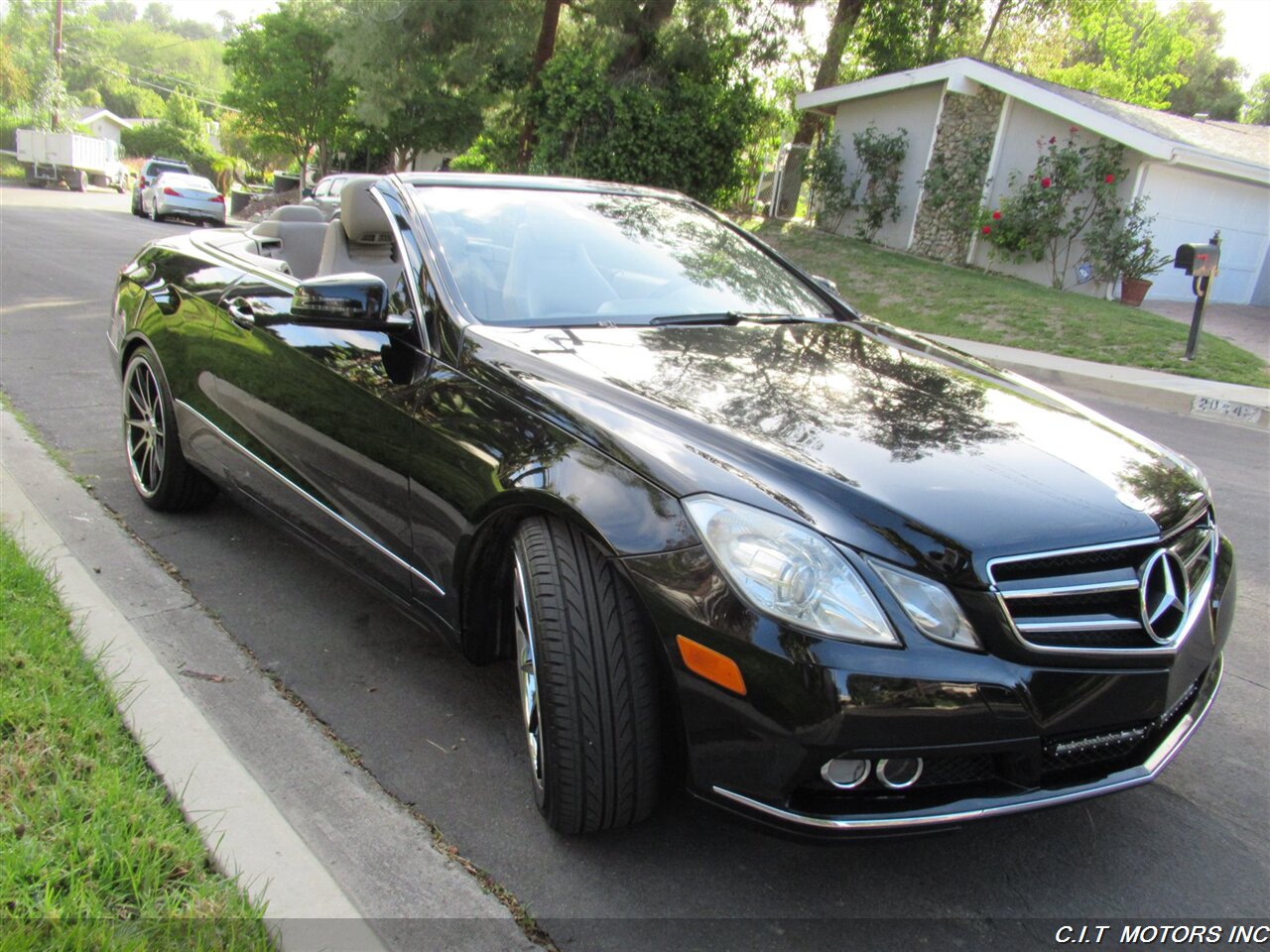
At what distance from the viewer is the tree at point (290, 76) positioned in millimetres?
34812

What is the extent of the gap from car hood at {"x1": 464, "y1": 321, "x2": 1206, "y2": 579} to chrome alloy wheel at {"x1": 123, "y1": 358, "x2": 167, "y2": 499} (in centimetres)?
220

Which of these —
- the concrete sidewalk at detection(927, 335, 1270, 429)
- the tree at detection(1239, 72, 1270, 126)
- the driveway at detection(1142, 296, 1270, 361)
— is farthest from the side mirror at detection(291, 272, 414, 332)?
the tree at detection(1239, 72, 1270, 126)

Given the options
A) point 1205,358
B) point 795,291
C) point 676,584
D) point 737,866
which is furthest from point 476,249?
point 1205,358

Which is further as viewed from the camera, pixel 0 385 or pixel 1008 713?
pixel 0 385

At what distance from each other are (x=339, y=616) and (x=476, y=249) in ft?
4.58

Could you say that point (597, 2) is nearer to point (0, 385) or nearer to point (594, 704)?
point (0, 385)

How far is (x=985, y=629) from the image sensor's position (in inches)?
78.2

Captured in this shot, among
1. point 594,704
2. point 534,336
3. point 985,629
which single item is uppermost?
point 534,336

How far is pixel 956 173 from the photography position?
729 inches

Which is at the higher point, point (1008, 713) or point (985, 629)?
point (985, 629)

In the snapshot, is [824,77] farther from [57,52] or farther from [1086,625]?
[57,52]

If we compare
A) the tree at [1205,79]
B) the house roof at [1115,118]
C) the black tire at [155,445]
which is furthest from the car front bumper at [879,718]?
the tree at [1205,79]

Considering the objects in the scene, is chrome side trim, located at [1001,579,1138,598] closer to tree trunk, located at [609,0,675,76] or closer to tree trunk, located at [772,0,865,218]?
tree trunk, located at [609,0,675,76]

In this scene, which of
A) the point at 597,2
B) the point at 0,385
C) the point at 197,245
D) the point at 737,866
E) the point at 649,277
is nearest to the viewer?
the point at 737,866
